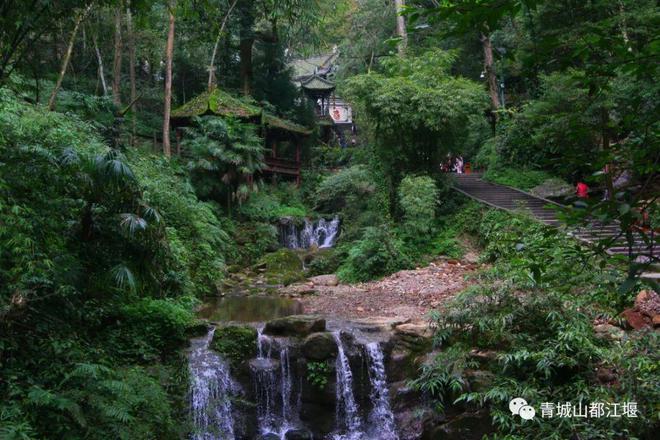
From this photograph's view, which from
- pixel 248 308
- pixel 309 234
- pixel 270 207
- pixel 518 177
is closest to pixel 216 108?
pixel 270 207

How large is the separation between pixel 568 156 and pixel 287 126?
20.3 metres

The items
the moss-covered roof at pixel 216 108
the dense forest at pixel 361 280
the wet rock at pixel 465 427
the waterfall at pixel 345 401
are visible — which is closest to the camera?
the dense forest at pixel 361 280

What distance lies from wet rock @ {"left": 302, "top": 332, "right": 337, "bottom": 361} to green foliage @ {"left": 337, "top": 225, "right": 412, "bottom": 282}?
19.0 feet

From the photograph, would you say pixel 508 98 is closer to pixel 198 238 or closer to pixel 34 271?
pixel 198 238

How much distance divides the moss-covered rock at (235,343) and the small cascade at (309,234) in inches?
398

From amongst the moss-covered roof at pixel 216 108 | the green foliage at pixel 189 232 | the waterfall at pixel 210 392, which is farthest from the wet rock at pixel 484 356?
the moss-covered roof at pixel 216 108

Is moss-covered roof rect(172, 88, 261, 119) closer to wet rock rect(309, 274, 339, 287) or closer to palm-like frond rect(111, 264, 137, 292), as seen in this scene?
wet rock rect(309, 274, 339, 287)

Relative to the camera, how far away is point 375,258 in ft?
45.6

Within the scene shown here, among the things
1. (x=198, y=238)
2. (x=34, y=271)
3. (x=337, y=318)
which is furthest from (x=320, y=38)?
(x=34, y=271)

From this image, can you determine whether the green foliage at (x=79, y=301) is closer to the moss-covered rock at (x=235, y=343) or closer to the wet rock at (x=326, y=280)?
the moss-covered rock at (x=235, y=343)

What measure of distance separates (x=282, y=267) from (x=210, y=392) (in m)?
7.94

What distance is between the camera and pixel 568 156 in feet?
7.52

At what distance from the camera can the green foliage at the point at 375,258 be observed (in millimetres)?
13906

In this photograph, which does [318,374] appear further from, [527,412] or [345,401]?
[527,412]
